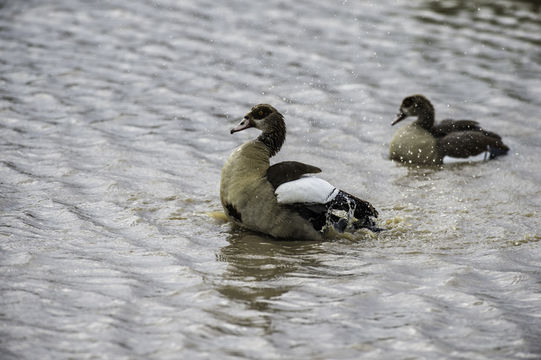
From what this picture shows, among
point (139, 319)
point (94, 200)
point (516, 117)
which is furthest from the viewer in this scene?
point (516, 117)

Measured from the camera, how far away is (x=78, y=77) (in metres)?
13.0

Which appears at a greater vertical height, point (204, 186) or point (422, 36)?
point (422, 36)

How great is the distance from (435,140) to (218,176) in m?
3.41

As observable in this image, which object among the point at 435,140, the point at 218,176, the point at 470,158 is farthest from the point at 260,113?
the point at 470,158

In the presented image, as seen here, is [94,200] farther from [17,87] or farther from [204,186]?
[17,87]

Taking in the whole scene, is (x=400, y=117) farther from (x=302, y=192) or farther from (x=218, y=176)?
(x=302, y=192)

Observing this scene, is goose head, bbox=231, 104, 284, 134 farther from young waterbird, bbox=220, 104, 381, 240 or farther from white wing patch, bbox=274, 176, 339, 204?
white wing patch, bbox=274, 176, 339, 204

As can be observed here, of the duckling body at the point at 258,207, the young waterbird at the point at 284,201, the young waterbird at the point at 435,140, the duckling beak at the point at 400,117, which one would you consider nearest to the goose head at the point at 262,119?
the young waterbird at the point at 284,201

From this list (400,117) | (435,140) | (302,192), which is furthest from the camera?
(400,117)

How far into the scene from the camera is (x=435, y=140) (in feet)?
36.3

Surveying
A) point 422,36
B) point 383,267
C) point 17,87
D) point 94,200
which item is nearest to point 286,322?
point 383,267

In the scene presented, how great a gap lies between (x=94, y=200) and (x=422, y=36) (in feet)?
31.7

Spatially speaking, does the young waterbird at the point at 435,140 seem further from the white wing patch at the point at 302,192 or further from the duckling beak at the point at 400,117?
the white wing patch at the point at 302,192

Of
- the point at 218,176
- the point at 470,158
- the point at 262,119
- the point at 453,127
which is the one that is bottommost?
the point at 218,176
